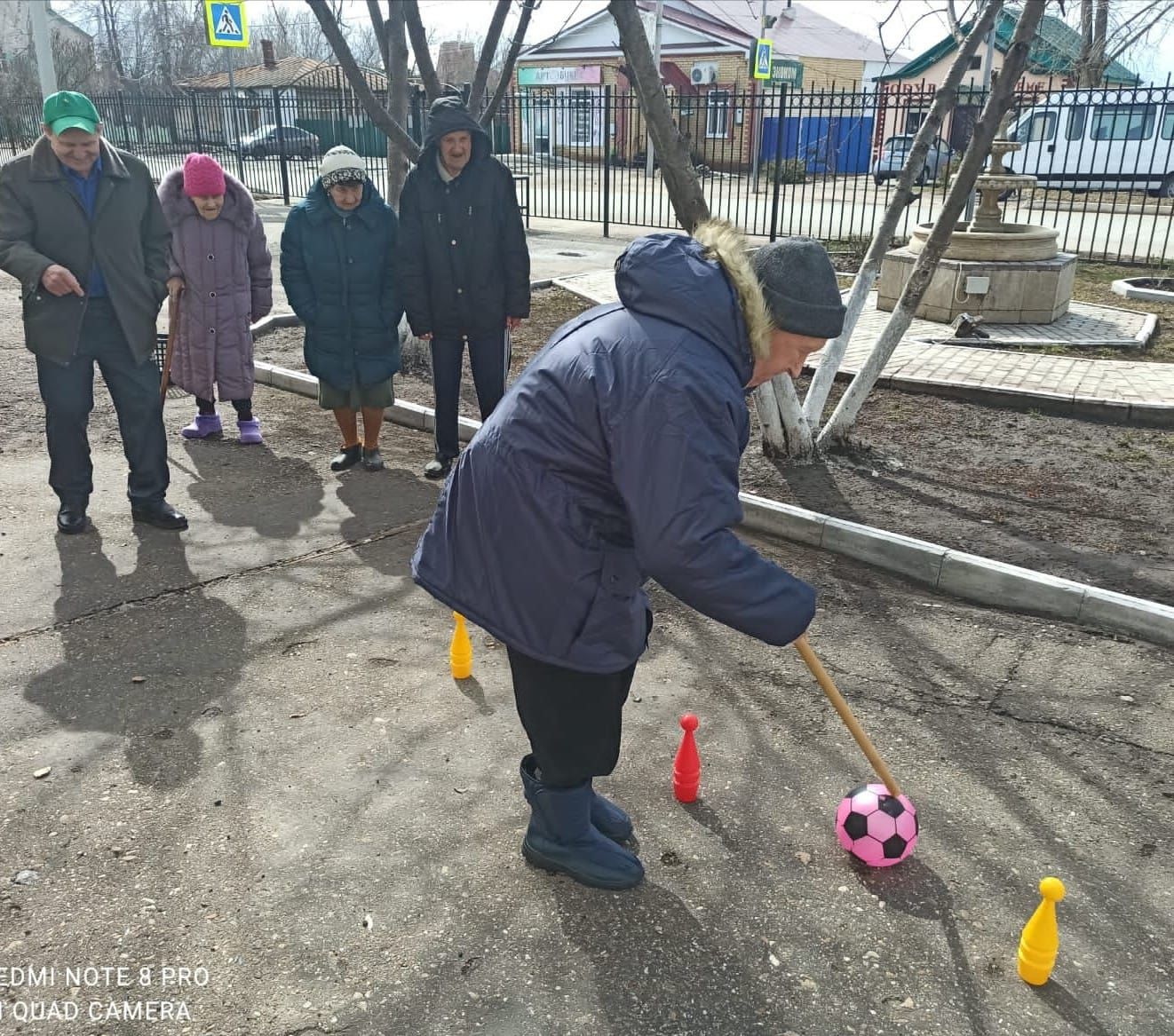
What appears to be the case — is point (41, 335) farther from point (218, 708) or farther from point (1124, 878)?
point (1124, 878)

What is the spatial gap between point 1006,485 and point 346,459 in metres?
3.91

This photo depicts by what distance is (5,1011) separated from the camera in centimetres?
230

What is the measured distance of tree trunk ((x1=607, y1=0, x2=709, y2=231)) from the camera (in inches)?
204

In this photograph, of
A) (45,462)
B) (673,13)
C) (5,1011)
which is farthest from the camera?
(673,13)

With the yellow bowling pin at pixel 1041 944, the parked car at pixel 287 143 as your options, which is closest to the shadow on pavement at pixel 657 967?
the yellow bowling pin at pixel 1041 944

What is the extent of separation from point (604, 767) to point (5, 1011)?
1.53 meters

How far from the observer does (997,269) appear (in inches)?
372

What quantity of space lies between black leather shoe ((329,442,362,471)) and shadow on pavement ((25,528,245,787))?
1.43 m

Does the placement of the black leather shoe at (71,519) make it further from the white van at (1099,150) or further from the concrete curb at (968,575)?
the white van at (1099,150)

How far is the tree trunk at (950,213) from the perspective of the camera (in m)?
5.09

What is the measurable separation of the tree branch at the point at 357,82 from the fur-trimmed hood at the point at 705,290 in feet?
19.6

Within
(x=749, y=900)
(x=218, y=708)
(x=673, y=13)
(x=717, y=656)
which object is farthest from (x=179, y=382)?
Result: (x=673, y=13)

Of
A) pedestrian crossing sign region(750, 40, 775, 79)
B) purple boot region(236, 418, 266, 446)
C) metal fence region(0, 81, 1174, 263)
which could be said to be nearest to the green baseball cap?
Result: purple boot region(236, 418, 266, 446)

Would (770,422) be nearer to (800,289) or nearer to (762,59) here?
(800,289)
